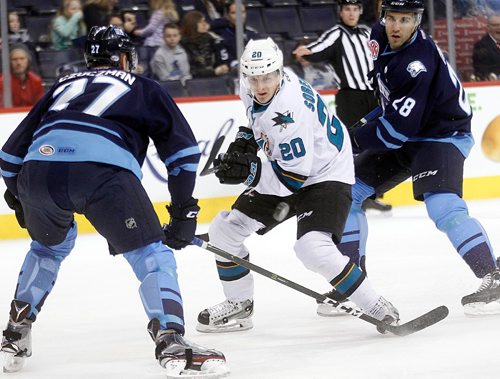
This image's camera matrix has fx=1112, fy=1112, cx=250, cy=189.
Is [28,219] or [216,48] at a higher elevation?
[28,219]

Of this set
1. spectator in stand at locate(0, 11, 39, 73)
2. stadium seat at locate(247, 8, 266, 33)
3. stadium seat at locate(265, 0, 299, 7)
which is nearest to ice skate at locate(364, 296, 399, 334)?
spectator in stand at locate(0, 11, 39, 73)

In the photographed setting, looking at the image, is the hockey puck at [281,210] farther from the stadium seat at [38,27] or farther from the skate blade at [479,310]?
the stadium seat at [38,27]

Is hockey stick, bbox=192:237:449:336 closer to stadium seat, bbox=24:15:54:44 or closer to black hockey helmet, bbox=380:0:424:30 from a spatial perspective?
black hockey helmet, bbox=380:0:424:30

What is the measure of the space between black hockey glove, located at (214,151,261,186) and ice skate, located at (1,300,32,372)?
0.73 m

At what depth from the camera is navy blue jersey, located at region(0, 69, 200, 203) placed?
9.87 feet

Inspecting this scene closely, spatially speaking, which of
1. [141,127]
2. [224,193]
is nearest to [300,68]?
[224,193]

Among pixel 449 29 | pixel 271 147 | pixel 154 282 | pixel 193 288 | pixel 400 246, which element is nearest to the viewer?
pixel 154 282

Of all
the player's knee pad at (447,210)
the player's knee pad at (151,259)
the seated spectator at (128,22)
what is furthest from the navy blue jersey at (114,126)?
the seated spectator at (128,22)

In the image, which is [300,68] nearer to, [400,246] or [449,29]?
[449,29]

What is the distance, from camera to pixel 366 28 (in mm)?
6512

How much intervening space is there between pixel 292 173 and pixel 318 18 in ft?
12.6

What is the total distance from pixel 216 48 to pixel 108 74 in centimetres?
364

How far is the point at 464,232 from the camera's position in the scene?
3.75 meters

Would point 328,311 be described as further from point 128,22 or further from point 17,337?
point 128,22
